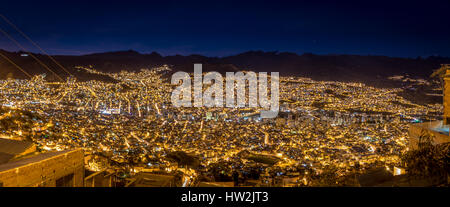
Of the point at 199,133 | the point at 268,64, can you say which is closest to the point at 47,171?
the point at 199,133

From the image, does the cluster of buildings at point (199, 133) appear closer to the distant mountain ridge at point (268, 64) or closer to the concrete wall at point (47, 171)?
the concrete wall at point (47, 171)

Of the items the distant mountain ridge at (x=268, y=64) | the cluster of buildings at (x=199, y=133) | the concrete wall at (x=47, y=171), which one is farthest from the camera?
the distant mountain ridge at (x=268, y=64)

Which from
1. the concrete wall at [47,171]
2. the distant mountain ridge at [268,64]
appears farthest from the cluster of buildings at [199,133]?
the distant mountain ridge at [268,64]

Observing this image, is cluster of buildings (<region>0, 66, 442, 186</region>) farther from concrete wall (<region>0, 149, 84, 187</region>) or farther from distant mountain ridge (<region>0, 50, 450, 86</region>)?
distant mountain ridge (<region>0, 50, 450, 86</region>)

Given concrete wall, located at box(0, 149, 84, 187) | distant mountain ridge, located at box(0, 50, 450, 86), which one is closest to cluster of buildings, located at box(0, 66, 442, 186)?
concrete wall, located at box(0, 149, 84, 187)

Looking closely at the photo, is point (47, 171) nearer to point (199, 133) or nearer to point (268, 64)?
point (199, 133)
